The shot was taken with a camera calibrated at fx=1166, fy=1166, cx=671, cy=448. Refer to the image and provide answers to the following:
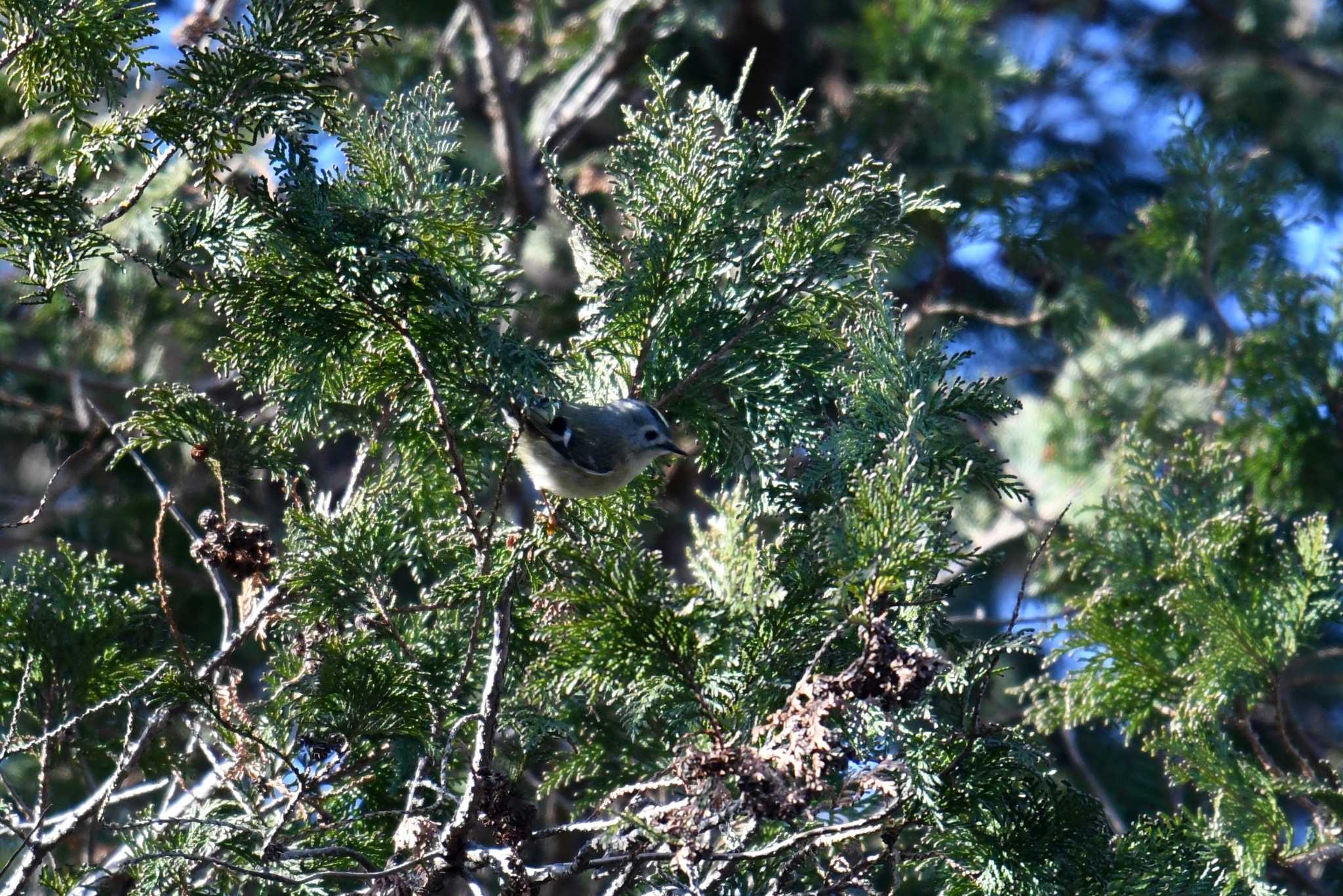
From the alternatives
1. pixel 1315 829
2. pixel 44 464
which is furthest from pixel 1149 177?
pixel 44 464

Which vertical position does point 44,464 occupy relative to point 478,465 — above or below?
above

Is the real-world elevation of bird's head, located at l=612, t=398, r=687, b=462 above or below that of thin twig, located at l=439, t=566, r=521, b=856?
above

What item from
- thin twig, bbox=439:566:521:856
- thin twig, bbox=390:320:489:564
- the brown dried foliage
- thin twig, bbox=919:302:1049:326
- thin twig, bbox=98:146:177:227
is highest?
thin twig, bbox=919:302:1049:326

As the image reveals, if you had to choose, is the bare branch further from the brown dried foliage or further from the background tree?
the brown dried foliage

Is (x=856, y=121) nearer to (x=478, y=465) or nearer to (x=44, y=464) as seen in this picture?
(x=478, y=465)

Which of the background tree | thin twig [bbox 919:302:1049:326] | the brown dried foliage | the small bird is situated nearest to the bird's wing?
the small bird

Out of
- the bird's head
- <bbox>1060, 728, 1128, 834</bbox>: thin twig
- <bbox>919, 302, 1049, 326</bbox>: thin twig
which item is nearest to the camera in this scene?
the bird's head

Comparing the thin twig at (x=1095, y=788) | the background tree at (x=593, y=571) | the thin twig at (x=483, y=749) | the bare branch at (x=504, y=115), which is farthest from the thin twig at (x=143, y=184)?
the bare branch at (x=504, y=115)

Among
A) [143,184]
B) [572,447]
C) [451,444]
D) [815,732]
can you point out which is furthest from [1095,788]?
[143,184]

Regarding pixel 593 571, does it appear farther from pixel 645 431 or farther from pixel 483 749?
pixel 645 431
